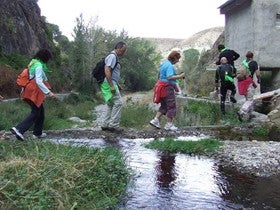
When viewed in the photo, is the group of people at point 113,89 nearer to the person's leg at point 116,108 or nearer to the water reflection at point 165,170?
the person's leg at point 116,108

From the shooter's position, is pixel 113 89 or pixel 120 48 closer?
pixel 113 89

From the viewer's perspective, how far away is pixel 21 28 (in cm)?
3272

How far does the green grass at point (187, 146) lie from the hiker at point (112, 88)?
163 cm

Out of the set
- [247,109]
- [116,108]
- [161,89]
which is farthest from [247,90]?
[116,108]

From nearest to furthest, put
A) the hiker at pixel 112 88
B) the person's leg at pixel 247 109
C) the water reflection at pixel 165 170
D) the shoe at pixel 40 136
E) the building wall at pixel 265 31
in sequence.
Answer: the water reflection at pixel 165 170, the shoe at pixel 40 136, the hiker at pixel 112 88, the person's leg at pixel 247 109, the building wall at pixel 265 31

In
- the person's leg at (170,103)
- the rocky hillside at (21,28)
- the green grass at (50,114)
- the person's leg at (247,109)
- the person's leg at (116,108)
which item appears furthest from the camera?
the rocky hillside at (21,28)

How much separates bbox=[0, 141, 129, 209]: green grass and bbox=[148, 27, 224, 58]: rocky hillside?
8984cm

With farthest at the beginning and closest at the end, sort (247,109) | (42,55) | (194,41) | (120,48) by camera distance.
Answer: (194,41), (247,109), (120,48), (42,55)

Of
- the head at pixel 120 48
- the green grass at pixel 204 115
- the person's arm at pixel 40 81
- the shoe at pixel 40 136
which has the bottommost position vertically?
the green grass at pixel 204 115

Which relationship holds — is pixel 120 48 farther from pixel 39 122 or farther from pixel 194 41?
pixel 194 41

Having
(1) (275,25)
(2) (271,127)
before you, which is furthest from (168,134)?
(1) (275,25)

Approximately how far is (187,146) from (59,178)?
457 centimetres

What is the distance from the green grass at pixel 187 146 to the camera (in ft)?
30.2

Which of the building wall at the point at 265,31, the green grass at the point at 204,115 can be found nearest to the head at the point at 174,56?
the green grass at the point at 204,115
